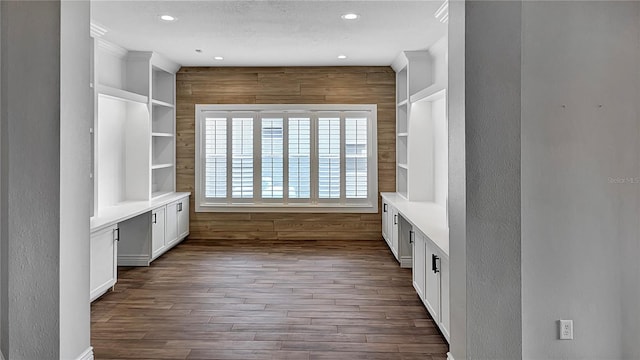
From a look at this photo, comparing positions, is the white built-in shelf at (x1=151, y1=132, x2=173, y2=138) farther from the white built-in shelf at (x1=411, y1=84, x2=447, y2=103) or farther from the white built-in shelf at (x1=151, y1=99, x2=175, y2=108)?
the white built-in shelf at (x1=411, y1=84, x2=447, y2=103)

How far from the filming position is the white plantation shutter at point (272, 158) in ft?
22.6

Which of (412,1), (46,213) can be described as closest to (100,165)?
(46,213)

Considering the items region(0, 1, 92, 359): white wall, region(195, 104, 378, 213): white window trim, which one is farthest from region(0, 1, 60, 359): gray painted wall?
region(195, 104, 378, 213): white window trim

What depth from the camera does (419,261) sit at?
13.1ft

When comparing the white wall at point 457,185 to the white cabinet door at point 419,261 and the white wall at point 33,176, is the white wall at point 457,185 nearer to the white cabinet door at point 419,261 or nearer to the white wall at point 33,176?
the white cabinet door at point 419,261

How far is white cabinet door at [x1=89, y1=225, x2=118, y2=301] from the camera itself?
4.00 m

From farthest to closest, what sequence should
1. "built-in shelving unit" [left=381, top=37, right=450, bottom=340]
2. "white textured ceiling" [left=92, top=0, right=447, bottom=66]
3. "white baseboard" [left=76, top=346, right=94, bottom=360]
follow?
"built-in shelving unit" [left=381, top=37, right=450, bottom=340], "white textured ceiling" [left=92, top=0, right=447, bottom=66], "white baseboard" [left=76, top=346, right=94, bottom=360]

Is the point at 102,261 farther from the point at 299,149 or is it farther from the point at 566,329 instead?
the point at 566,329

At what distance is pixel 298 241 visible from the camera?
686 centimetres

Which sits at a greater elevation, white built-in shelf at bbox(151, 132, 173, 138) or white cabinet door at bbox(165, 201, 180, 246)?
white built-in shelf at bbox(151, 132, 173, 138)

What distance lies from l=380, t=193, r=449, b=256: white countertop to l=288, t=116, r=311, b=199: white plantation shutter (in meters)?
1.31

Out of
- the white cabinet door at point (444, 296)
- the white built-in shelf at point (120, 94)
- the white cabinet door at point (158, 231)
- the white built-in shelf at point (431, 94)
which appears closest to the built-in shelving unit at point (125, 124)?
the white built-in shelf at point (120, 94)

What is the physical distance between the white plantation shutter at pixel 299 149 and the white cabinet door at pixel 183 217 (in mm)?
1618

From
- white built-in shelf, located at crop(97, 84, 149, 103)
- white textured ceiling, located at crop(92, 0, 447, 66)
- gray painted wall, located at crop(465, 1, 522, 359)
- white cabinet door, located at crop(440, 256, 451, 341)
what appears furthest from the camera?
white built-in shelf, located at crop(97, 84, 149, 103)
